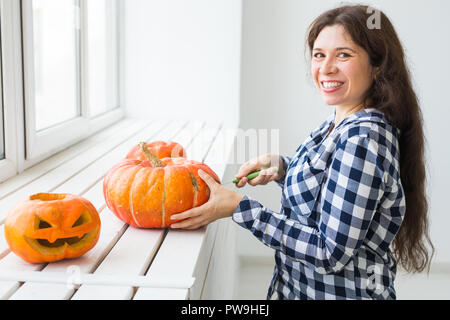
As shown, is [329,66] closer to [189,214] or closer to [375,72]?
[375,72]

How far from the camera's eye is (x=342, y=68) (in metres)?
1.19

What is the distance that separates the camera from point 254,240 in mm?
3420

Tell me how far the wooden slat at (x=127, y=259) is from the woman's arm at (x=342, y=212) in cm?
25

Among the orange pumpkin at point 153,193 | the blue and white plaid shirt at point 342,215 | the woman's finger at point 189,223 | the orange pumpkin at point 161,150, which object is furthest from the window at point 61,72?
the blue and white plaid shirt at point 342,215

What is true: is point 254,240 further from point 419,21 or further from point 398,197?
point 398,197

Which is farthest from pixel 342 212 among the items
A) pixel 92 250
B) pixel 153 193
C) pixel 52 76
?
pixel 52 76

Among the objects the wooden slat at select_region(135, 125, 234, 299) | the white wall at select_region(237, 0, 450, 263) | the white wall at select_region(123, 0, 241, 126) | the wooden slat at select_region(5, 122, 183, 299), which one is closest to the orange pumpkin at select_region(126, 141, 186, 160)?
the wooden slat at select_region(5, 122, 183, 299)

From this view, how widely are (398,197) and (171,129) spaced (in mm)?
1617

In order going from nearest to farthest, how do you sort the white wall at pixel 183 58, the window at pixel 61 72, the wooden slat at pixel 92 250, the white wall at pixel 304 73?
the wooden slat at pixel 92 250 < the window at pixel 61 72 < the white wall at pixel 183 58 < the white wall at pixel 304 73

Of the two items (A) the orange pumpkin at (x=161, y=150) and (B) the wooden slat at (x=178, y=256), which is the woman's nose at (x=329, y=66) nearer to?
(B) the wooden slat at (x=178, y=256)

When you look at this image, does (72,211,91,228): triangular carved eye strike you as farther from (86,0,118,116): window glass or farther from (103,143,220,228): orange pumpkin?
(86,0,118,116): window glass

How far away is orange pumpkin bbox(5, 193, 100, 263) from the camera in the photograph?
0.92 metres

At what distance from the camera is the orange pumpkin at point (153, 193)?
1126 millimetres

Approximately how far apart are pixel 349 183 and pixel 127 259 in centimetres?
45
